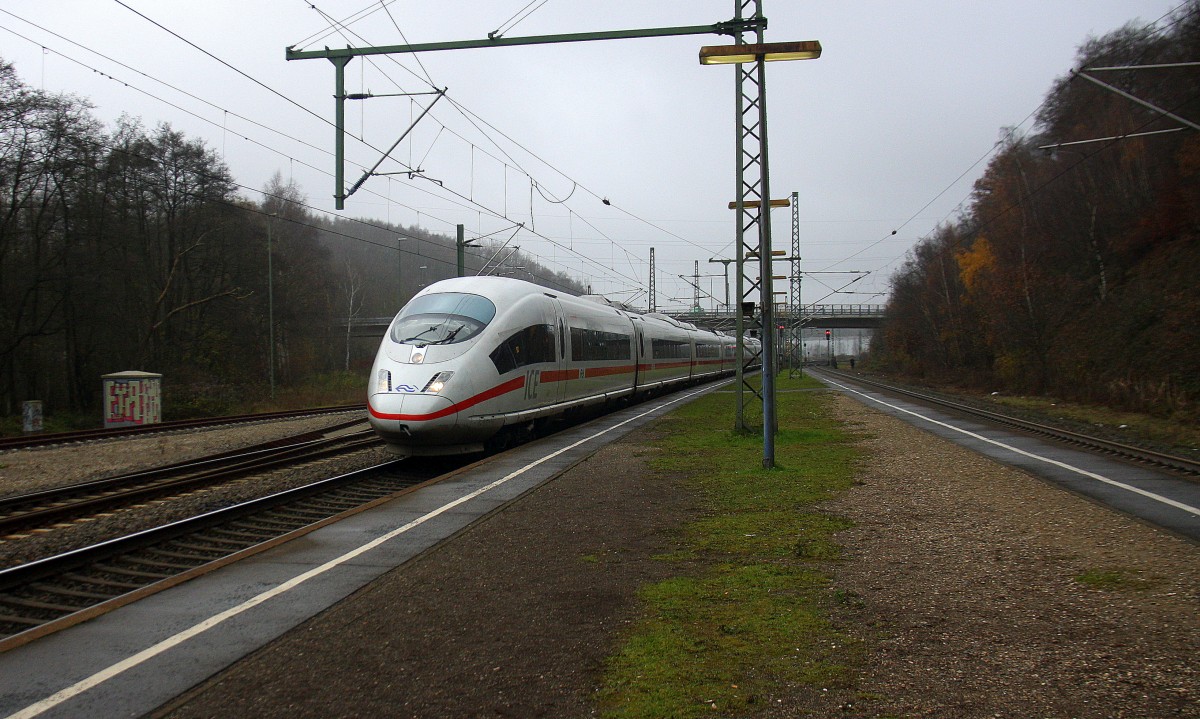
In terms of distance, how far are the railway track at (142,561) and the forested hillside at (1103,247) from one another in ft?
70.6

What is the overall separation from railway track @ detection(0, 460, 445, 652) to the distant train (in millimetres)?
1983

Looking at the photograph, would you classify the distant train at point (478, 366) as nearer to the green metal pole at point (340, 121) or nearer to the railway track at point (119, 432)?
the green metal pole at point (340, 121)

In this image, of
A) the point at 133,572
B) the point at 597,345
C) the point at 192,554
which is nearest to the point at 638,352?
the point at 597,345

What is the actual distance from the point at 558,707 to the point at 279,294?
41.7m

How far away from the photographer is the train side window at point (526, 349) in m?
14.4

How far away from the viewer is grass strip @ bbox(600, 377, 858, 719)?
3.97 metres

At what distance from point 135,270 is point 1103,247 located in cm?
4364

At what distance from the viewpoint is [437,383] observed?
12.8m

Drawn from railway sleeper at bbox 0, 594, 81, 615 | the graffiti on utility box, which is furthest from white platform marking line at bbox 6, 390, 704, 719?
the graffiti on utility box

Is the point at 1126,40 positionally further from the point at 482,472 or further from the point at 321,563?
the point at 321,563

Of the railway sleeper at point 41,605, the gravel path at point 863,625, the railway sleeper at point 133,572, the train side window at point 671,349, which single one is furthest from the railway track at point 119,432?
the gravel path at point 863,625

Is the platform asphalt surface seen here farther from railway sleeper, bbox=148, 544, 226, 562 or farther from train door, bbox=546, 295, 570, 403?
railway sleeper, bbox=148, 544, 226, 562

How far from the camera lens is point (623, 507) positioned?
30.3 ft

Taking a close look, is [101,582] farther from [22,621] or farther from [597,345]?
[597,345]
